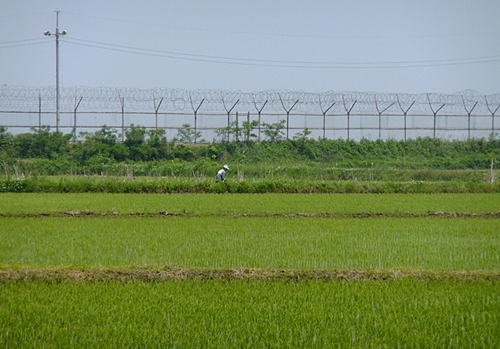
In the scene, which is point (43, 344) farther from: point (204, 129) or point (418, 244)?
point (204, 129)

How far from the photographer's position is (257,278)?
851 cm

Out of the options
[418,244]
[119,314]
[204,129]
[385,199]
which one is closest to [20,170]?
[204,129]

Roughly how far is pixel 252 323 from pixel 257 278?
2.12 meters

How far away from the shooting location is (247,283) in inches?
323

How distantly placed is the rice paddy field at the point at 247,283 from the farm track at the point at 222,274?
0.7 inches

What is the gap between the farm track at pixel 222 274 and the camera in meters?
8.36

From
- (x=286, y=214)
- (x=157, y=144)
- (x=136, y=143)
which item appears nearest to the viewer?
(x=286, y=214)

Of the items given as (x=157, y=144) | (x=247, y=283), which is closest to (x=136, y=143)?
(x=157, y=144)

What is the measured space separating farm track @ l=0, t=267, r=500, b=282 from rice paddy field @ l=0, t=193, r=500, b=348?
0.06 feet

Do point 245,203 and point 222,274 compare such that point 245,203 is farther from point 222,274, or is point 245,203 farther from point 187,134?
point 187,134

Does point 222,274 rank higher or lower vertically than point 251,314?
higher

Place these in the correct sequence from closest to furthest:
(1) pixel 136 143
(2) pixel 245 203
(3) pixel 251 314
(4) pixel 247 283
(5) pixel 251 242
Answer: (3) pixel 251 314 → (4) pixel 247 283 → (5) pixel 251 242 → (2) pixel 245 203 → (1) pixel 136 143

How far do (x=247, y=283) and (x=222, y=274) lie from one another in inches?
19.8

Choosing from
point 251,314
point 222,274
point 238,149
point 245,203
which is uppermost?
point 238,149
